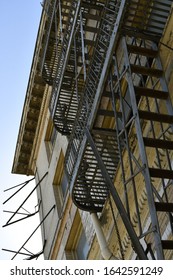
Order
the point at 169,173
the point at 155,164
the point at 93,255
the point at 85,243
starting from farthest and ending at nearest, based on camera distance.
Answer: the point at 85,243 → the point at 93,255 → the point at 155,164 → the point at 169,173

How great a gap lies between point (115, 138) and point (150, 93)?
9.25ft

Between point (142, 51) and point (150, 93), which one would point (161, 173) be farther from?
point (142, 51)

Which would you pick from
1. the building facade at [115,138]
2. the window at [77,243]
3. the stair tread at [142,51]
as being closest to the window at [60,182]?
the building facade at [115,138]

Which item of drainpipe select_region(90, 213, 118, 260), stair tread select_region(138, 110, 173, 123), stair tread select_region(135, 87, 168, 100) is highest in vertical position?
stair tread select_region(135, 87, 168, 100)

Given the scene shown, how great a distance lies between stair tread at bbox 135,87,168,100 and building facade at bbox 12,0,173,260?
0.02 meters

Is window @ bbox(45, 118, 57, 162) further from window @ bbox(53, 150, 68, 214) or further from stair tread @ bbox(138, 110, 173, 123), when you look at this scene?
stair tread @ bbox(138, 110, 173, 123)

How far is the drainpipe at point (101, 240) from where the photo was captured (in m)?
11.5

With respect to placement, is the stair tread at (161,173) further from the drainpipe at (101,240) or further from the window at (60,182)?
the window at (60,182)

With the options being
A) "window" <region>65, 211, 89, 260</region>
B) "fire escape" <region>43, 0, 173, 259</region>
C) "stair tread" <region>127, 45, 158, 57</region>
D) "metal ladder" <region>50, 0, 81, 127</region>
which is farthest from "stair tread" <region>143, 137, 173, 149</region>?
"window" <region>65, 211, 89, 260</region>

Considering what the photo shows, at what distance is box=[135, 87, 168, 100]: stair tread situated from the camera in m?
9.17
